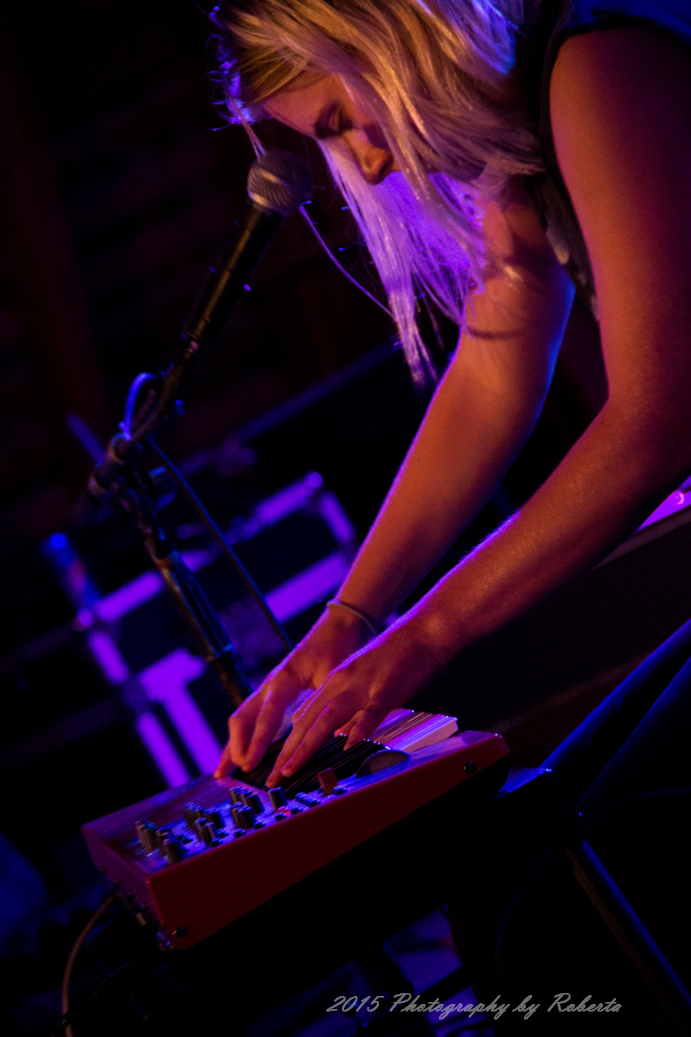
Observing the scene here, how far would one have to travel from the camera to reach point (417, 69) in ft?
3.75

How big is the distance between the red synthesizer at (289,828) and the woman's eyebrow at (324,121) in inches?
33.8

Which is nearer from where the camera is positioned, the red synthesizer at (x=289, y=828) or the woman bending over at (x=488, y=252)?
the red synthesizer at (x=289, y=828)

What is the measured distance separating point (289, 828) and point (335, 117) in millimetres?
978

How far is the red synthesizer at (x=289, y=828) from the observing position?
0.77m

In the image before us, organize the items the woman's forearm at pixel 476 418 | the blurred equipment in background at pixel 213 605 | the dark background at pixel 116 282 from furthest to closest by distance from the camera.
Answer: the dark background at pixel 116 282
the blurred equipment in background at pixel 213 605
the woman's forearm at pixel 476 418

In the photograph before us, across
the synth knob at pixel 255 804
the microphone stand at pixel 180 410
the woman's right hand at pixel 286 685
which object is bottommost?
the synth knob at pixel 255 804

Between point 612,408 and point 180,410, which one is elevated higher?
point 180,410

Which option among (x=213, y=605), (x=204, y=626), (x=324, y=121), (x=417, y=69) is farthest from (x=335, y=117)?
(x=213, y=605)

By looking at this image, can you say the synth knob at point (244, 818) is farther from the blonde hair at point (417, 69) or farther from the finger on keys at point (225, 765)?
the blonde hair at point (417, 69)

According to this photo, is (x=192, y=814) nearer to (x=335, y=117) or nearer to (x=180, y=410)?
(x=180, y=410)

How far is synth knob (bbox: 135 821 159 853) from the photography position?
916 millimetres

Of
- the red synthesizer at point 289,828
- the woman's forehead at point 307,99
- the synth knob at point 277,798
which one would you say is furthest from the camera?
the woman's forehead at point 307,99

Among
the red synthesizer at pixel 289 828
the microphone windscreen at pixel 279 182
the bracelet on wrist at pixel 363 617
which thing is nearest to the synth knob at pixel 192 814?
the red synthesizer at pixel 289 828

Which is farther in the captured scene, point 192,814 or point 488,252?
point 488,252
